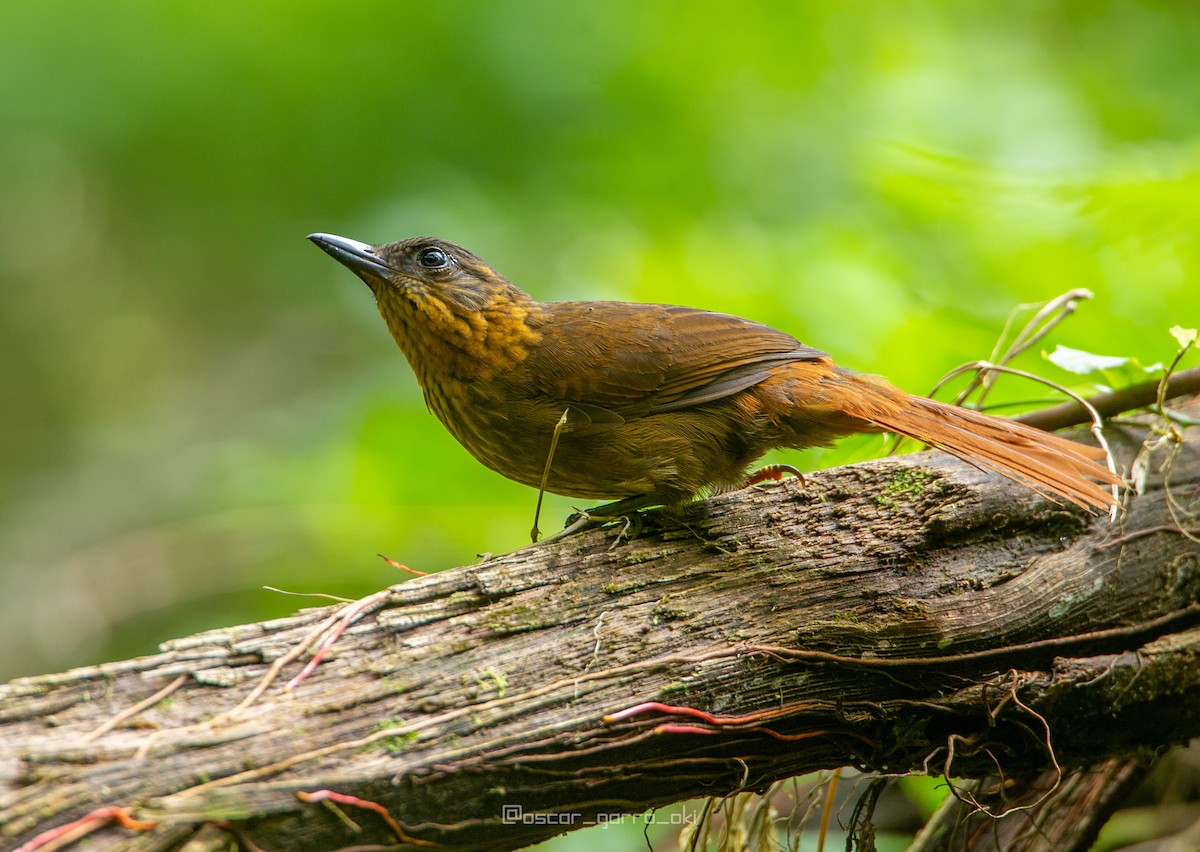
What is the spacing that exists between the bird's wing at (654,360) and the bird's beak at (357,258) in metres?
0.60

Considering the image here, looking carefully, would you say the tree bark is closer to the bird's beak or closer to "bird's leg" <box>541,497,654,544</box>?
"bird's leg" <box>541,497,654,544</box>

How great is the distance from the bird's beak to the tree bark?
1257mm

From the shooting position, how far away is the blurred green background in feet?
13.4

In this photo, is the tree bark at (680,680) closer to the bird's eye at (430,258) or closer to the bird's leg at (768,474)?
the bird's leg at (768,474)

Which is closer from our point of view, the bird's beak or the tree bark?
the tree bark

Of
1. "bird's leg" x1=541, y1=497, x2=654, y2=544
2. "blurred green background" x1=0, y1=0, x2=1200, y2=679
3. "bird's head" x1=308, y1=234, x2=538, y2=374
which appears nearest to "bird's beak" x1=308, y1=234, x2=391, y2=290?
"bird's head" x1=308, y1=234, x2=538, y2=374

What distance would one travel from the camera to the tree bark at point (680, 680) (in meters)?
1.85

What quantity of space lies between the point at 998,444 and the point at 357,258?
1977mm

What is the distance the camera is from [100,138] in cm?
648

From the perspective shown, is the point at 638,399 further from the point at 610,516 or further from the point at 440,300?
the point at 440,300

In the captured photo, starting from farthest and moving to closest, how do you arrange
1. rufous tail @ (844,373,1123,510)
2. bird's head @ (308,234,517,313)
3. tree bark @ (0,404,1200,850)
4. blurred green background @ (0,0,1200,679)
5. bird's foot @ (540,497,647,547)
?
blurred green background @ (0,0,1200,679)
bird's head @ (308,234,517,313)
bird's foot @ (540,497,647,547)
rufous tail @ (844,373,1123,510)
tree bark @ (0,404,1200,850)

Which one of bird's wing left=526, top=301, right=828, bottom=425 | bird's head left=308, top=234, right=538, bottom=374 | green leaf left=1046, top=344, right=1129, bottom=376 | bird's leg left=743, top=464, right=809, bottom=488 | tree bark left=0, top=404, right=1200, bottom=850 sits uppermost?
bird's head left=308, top=234, right=538, bottom=374

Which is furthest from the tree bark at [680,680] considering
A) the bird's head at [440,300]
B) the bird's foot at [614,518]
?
the bird's head at [440,300]

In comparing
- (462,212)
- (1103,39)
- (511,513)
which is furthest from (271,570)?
(1103,39)
